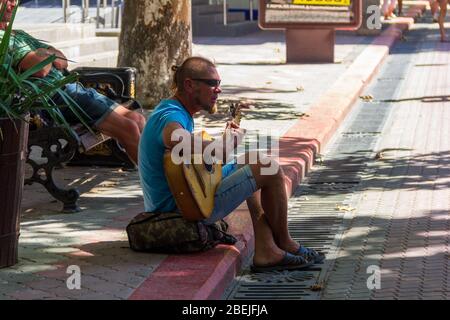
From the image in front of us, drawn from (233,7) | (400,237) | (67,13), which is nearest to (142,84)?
(67,13)

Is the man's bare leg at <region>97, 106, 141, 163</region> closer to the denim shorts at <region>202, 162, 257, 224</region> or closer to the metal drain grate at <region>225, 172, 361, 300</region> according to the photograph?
the metal drain grate at <region>225, 172, 361, 300</region>

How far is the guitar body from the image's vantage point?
24.6ft

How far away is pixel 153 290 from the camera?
22.5 feet

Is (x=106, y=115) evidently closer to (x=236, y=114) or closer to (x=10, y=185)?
(x=236, y=114)

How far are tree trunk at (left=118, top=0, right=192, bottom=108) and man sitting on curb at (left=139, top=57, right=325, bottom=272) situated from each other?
6930 millimetres

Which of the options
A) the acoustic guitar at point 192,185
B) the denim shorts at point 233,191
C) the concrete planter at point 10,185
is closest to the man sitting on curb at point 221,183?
the denim shorts at point 233,191

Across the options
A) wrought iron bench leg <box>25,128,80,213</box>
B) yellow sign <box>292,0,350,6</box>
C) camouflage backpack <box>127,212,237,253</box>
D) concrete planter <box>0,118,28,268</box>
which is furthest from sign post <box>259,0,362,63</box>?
concrete planter <box>0,118,28,268</box>

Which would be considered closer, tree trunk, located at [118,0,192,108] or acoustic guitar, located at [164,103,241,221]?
acoustic guitar, located at [164,103,241,221]

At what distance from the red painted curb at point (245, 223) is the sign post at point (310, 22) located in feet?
2.22

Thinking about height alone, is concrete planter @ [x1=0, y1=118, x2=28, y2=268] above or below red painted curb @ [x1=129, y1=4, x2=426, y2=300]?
above

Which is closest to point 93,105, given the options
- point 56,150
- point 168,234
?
point 56,150

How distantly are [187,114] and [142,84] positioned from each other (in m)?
7.11

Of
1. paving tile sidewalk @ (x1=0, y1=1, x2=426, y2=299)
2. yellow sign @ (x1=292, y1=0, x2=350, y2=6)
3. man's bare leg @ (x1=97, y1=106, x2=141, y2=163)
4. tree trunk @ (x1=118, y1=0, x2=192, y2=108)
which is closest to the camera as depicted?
paving tile sidewalk @ (x1=0, y1=1, x2=426, y2=299)
